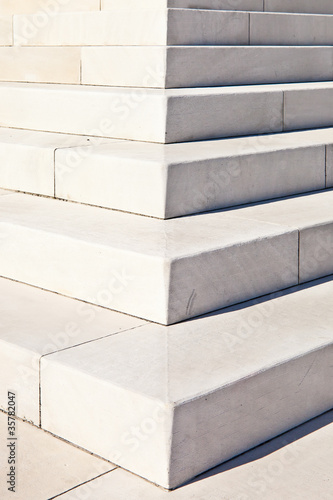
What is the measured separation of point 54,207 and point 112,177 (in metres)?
0.48

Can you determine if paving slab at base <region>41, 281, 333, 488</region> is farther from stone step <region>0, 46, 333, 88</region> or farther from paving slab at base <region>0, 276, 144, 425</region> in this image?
stone step <region>0, 46, 333, 88</region>

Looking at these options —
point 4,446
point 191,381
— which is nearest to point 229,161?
point 191,381

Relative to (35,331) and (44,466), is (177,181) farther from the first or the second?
(44,466)

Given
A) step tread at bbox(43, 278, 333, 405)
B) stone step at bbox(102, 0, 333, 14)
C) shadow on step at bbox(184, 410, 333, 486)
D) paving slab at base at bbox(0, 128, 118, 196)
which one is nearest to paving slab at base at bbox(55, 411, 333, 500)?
shadow on step at bbox(184, 410, 333, 486)

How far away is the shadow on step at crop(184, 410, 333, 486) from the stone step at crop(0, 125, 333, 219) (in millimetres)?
1475

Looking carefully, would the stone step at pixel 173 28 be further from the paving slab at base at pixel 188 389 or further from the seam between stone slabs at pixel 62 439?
the seam between stone slabs at pixel 62 439

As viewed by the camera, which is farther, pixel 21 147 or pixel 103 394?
pixel 21 147

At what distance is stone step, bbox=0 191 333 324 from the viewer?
152 inches

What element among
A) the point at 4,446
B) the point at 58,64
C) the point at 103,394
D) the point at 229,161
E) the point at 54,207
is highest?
the point at 58,64

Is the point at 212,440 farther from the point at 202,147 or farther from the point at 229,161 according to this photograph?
the point at 202,147

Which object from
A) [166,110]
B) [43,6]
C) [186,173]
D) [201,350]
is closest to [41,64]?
[43,6]

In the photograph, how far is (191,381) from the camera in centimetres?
326

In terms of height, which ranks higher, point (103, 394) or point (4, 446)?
point (103, 394)

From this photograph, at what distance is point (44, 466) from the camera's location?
324cm
